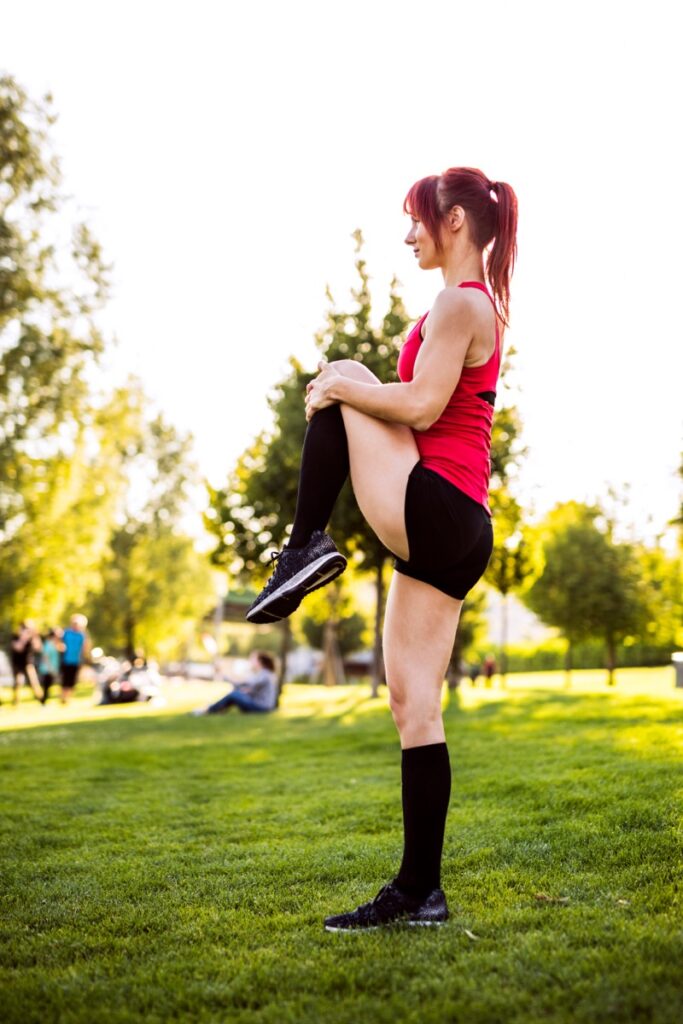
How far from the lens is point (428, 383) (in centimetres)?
316

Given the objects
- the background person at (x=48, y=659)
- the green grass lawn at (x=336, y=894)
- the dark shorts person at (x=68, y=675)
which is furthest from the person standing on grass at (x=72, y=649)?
the green grass lawn at (x=336, y=894)

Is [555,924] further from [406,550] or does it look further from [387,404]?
[387,404]

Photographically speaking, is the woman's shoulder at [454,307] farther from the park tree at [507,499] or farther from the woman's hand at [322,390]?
the park tree at [507,499]

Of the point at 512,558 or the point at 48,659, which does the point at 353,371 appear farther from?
the point at 48,659

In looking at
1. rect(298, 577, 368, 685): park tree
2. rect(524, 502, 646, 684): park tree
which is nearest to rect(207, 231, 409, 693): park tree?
rect(298, 577, 368, 685): park tree

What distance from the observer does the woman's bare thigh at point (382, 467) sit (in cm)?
313

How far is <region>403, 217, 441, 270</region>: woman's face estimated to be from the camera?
3.50 meters

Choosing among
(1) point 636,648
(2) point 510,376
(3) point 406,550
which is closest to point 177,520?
(2) point 510,376

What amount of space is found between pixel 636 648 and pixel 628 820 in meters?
61.0

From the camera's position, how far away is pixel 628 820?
15.3ft

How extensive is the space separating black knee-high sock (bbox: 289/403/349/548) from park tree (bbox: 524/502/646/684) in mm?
31141

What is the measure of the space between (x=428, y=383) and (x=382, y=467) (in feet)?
1.11

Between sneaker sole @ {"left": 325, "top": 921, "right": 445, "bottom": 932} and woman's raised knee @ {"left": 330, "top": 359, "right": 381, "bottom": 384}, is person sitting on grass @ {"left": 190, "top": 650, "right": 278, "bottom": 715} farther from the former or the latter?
woman's raised knee @ {"left": 330, "top": 359, "right": 381, "bottom": 384}

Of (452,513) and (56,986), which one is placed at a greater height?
(452,513)
